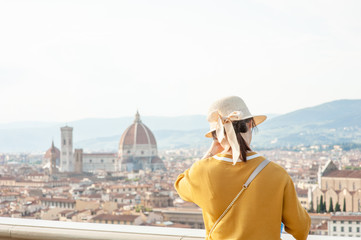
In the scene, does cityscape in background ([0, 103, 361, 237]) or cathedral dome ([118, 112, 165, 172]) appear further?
cathedral dome ([118, 112, 165, 172])

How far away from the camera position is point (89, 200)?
1678 centimetres

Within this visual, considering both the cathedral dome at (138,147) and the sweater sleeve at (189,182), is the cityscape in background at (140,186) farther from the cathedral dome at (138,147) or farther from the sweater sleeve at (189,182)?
the sweater sleeve at (189,182)

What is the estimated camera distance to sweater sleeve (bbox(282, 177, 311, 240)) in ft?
2.35

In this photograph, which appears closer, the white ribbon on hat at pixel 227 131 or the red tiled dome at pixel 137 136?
the white ribbon on hat at pixel 227 131

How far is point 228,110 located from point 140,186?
794 inches

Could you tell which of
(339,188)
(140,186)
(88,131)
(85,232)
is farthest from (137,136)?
(85,232)

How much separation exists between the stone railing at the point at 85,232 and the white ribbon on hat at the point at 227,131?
0.37m

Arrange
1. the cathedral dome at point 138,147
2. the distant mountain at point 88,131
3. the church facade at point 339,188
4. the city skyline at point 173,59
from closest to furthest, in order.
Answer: the church facade at point 339,188 < the city skyline at point 173,59 < the distant mountain at point 88,131 < the cathedral dome at point 138,147

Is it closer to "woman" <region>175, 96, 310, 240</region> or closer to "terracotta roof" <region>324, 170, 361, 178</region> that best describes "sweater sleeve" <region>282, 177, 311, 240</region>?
"woman" <region>175, 96, 310, 240</region>

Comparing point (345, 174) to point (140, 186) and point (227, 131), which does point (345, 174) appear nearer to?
point (140, 186)

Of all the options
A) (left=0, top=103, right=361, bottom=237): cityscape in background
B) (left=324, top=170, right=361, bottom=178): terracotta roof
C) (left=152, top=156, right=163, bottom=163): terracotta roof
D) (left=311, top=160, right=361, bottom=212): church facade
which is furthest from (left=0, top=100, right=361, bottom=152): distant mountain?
(left=311, top=160, right=361, bottom=212): church facade

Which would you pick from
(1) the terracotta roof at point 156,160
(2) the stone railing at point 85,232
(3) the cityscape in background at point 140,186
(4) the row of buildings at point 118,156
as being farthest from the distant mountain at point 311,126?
(1) the terracotta roof at point 156,160

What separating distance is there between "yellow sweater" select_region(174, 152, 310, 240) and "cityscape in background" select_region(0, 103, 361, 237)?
12.0 feet

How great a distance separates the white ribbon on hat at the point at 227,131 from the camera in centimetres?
72
